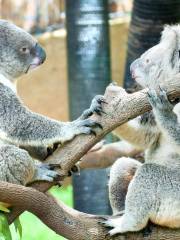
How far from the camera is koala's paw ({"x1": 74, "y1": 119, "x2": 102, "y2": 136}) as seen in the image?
159 inches

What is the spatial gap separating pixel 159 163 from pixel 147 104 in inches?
26.8

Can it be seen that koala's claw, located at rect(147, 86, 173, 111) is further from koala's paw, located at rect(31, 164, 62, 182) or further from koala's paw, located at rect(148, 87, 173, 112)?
koala's paw, located at rect(31, 164, 62, 182)

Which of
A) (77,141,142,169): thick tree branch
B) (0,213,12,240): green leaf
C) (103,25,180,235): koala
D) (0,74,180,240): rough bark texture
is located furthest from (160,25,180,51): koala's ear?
(0,213,12,240): green leaf

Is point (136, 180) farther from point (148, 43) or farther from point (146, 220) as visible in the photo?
point (148, 43)

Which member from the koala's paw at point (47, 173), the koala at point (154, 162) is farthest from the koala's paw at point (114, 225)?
the koala's paw at point (47, 173)

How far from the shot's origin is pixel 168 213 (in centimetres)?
421

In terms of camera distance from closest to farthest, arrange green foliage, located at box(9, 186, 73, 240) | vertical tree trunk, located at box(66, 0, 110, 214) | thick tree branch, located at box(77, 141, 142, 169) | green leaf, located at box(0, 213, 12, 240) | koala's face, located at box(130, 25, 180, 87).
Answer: green leaf, located at box(0, 213, 12, 240) → koala's face, located at box(130, 25, 180, 87) → thick tree branch, located at box(77, 141, 142, 169) → vertical tree trunk, located at box(66, 0, 110, 214) → green foliage, located at box(9, 186, 73, 240)

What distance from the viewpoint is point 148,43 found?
22.5 ft

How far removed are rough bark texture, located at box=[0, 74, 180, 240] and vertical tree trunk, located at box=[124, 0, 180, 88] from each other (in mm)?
2720

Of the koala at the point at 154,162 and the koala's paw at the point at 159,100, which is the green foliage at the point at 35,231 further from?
the koala's paw at the point at 159,100

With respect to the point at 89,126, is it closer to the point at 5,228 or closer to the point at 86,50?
the point at 5,228

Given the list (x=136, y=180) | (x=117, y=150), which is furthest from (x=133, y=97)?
(x=117, y=150)

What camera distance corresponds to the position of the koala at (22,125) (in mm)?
4070

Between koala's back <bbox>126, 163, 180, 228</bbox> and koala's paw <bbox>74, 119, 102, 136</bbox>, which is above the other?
koala's paw <bbox>74, 119, 102, 136</bbox>
